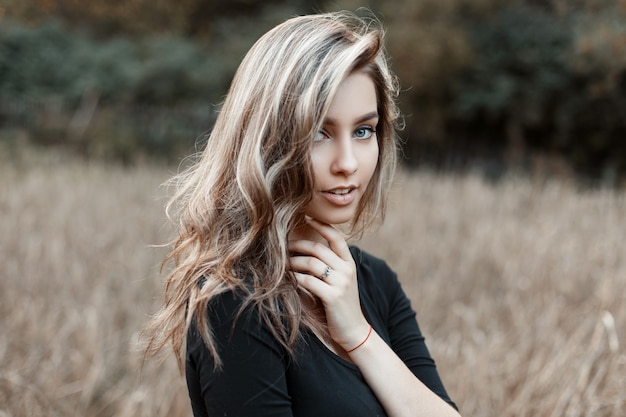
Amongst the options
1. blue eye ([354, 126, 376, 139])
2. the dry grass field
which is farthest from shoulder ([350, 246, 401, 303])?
the dry grass field

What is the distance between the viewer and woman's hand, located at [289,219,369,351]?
47.8 inches

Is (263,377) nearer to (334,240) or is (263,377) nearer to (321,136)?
(334,240)

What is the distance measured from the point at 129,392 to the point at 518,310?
2.06 m

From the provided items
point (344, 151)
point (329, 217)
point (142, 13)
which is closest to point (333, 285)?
point (329, 217)

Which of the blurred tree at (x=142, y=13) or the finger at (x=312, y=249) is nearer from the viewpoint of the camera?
the finger at (x=312, y=249)

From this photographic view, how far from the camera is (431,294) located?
13.6 feet

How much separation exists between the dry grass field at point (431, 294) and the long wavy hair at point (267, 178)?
3.22ft

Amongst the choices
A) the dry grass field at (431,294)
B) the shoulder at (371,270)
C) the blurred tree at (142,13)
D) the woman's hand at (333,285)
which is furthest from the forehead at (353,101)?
the blurred tree at (142,13)

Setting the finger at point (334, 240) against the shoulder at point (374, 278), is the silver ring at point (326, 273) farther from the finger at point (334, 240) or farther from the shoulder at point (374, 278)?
the shoulder at point (374, 278)

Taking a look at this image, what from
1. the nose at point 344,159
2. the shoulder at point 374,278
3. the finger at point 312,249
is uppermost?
the nose at point 344,159

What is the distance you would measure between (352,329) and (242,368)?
23 centimetres

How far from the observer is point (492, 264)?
4801 millimetres

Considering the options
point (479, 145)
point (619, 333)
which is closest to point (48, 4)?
point (479, 145)

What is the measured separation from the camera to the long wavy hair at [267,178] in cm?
116
